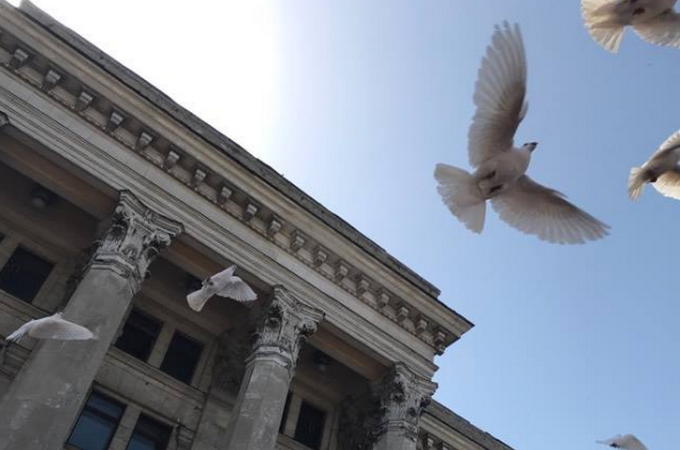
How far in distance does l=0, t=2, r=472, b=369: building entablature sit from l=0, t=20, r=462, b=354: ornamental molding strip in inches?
1.3

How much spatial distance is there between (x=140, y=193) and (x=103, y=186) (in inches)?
41.6

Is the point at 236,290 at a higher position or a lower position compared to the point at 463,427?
lower

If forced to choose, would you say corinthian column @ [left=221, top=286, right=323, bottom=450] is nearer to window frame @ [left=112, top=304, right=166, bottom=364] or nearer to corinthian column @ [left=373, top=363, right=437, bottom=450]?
window frame @ [left=112, top=304, right=166, bottom=364]

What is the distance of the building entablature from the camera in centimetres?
1781

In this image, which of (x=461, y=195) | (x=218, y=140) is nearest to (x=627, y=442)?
(x=461, y=195)

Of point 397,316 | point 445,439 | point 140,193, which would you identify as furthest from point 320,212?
point 445,439

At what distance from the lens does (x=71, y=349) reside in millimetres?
14609

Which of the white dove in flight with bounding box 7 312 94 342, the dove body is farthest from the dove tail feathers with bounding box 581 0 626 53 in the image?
the white dove in flight with bounding box 7 312 94 342

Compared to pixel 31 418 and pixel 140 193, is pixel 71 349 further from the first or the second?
pixel 140 193

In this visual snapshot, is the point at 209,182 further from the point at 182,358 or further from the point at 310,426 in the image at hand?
the point at 310,426

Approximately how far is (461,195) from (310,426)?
16.2 metres

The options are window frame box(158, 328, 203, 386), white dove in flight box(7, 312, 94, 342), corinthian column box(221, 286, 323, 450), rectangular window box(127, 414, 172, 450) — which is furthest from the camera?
window frame box(158, 328, 203, 386)

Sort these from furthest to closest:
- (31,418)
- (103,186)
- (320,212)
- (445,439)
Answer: (445,439)
(320,212)
(103,186)
(31,418)

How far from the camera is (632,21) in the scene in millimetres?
7445
